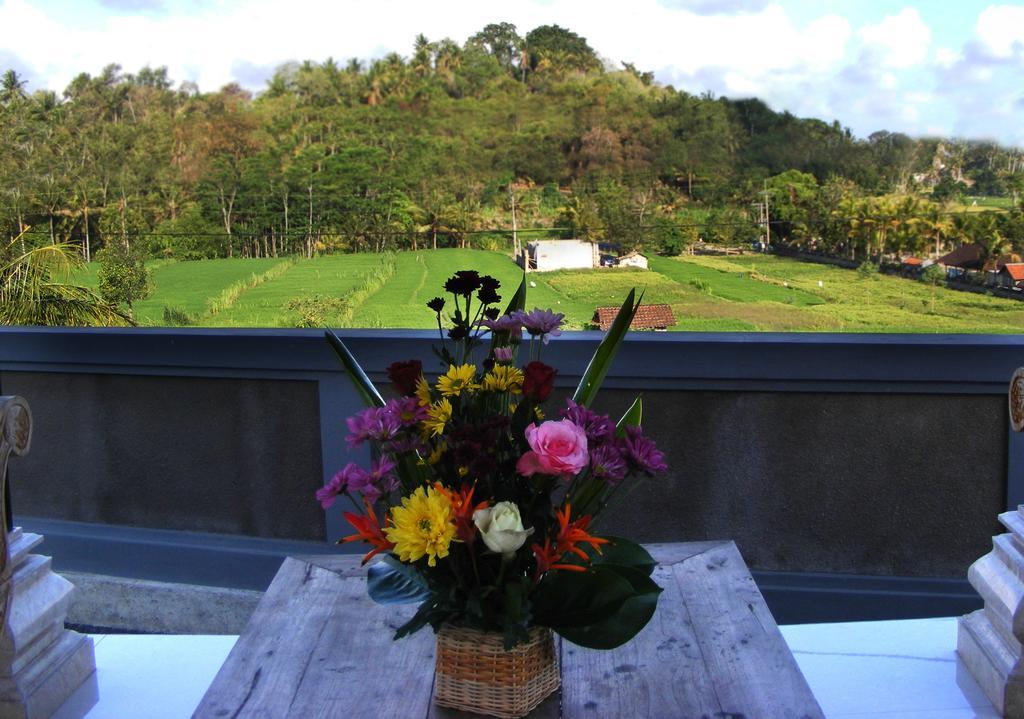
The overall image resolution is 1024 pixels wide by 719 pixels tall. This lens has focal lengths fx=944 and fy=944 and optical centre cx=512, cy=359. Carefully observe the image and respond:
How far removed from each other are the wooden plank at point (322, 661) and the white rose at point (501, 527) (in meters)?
0.32

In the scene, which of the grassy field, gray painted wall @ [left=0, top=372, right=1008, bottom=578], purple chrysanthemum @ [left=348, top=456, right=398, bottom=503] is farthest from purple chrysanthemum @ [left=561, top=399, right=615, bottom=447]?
the grassy field

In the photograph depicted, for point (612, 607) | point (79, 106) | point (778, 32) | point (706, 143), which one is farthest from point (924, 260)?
point (79, 106)

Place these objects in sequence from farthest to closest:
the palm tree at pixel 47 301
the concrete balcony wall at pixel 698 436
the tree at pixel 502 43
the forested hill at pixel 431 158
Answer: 1. the tree at pixel 502 43
2. the forested hill at pixel 431 158
3. the palm tree at pixel 47 301
4. the concrete balcony wall at pixel 698 436

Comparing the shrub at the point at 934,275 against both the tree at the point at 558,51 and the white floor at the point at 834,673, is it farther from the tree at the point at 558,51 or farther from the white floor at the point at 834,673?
the tree at the point at 558,51

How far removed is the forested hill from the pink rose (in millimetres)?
3588

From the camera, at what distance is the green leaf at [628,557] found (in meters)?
1.26

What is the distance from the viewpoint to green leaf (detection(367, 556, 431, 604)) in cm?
119

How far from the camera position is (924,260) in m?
4.18

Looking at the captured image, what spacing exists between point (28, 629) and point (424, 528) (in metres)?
1.08

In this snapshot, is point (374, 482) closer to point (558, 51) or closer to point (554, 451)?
point (554, 451)

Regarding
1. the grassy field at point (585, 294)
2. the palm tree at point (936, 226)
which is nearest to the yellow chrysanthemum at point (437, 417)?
the grassy field at point (585, 294)

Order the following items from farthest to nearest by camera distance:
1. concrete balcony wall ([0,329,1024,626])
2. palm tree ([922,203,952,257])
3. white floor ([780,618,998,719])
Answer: palm tree ([922,203,952,257]), concrete balcony wall ([0,329,1024,626]), white floor ([780,618,998,719])

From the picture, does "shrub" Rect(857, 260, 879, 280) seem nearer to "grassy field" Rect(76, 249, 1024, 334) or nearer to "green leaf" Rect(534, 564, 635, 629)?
"grassy field" Rect(76, 249, 1024, 334)

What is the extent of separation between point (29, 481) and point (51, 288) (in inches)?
41.5
